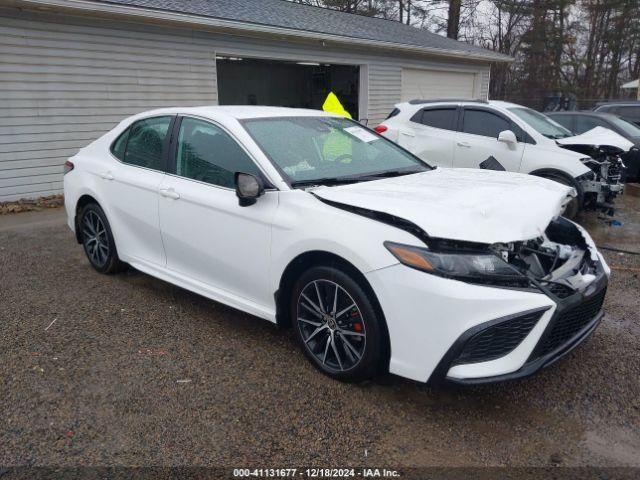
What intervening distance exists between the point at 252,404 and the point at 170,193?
1742 mm

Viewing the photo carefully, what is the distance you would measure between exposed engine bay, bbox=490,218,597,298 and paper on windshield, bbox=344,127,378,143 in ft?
4.96

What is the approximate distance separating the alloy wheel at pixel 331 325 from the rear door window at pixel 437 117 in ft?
18.4

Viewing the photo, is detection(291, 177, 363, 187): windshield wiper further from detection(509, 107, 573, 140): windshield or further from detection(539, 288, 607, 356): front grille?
detection(509, 107, 573, 140): windshield

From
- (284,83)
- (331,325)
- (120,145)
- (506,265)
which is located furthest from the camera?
(284,83)

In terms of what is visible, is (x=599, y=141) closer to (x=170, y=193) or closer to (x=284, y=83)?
(x=170, y=193)

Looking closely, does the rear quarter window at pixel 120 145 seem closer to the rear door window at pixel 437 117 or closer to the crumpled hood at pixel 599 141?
the rear door window at pixel 437 117

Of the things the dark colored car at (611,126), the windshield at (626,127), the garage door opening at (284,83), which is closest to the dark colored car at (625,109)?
the windshield at (626,127)

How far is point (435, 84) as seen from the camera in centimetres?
1645

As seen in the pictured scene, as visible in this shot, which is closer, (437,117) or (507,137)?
(507,137)

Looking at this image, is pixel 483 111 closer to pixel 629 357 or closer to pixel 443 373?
pixel 629 357

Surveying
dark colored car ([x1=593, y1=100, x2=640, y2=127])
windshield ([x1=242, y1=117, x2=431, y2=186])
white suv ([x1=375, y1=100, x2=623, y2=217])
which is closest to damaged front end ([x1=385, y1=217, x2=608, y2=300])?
windshield ([x1=242, y1=117, x2=431, y2=186])

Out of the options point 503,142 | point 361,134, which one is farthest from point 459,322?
point 503,142

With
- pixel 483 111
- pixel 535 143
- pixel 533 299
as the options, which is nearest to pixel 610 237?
pixel 535 143

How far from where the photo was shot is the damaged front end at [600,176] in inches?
269
